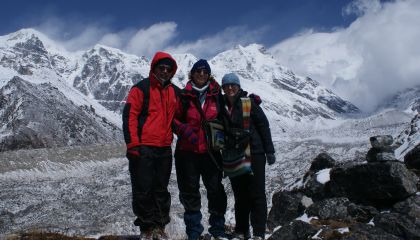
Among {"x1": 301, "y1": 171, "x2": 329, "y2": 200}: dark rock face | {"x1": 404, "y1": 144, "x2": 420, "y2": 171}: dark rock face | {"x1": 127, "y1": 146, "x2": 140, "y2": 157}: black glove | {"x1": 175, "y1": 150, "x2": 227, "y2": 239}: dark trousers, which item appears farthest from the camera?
{"x1": 301, "y1": 171, "x2": 329, "y2": 200}: dark rock face

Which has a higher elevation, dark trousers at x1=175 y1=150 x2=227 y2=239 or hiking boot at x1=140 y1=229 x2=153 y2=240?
dark trousers at x1=175 y1=150 x2=227 y2=239

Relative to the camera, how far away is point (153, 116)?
326 inches

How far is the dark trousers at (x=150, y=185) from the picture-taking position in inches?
320

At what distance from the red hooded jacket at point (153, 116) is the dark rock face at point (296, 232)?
275cm

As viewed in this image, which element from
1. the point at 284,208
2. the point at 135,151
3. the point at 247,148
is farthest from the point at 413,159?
the point at 135,151

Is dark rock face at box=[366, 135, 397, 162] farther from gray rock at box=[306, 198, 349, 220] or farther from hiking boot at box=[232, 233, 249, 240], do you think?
hiking boot at box=[232, 233, 249, 240]

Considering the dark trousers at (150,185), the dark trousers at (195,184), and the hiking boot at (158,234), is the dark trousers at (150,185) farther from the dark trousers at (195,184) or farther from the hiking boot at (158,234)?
the dark trousers at (195,184)

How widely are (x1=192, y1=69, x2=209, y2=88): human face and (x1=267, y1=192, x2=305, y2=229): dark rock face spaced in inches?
220

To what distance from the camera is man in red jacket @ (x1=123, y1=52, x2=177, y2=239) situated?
8.12 metres

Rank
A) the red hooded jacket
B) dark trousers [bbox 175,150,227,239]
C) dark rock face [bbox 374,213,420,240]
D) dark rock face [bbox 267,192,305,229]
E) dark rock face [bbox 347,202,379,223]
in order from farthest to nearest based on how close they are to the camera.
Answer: dark rock face [bbox 267,192,305,229] < dark rock face [bbox 347,202,379,223] < dark trousers [bbox 175,150,227,239] < the red hooded jacket < dark rock face [bbox 374,213,420,240]

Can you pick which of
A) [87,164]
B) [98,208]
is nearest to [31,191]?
[98,208]


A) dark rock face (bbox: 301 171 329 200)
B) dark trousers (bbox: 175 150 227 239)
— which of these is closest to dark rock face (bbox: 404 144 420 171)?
dark rock face (bbox: 301 171 329 200)

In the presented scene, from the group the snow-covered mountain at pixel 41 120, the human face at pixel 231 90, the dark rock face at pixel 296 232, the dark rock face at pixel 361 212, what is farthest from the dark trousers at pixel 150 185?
the snow-covered mountain at pixel 41 120

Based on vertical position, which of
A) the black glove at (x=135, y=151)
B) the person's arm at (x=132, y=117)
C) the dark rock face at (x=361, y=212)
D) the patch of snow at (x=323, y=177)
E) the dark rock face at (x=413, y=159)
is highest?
the person's arm at (x=132, y=117)
